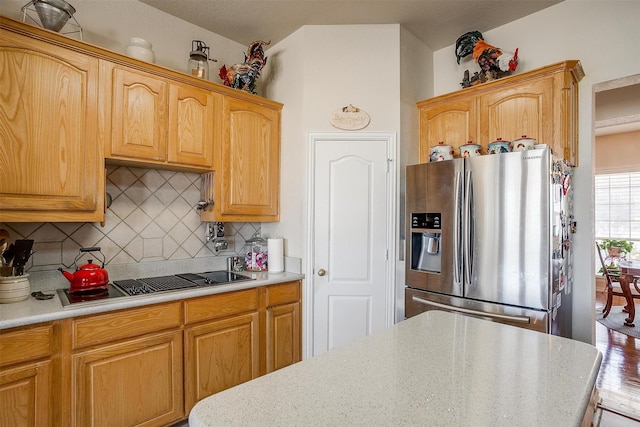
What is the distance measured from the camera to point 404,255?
8.35 ft

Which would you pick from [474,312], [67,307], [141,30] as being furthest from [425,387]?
[141,30]

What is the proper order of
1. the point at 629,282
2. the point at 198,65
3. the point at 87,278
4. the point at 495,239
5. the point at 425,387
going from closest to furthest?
the point at 425,387 → the point at 87,278 → the point at 495,239 → the point at 198,65 → the point at 629,282

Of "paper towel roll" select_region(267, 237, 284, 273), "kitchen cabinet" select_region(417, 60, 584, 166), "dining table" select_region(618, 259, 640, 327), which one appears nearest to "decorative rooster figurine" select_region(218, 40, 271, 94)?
"paper towel roll" select_region(267, 237, 284, 273)

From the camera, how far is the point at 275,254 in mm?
2729

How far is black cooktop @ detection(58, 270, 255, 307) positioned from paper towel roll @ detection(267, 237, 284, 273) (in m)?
0.28

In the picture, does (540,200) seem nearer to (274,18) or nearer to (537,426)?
(537,426)

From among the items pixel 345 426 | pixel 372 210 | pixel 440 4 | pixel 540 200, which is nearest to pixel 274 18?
pixel 440 4

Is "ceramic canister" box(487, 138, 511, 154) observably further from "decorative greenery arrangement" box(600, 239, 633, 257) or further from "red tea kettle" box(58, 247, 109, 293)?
"decorative greenery arrangement" box(600, 239, 633, 257)

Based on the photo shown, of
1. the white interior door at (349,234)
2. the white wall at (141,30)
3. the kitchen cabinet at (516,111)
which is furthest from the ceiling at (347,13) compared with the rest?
the white interior door at (349,234)

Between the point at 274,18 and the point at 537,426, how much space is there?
2.87m

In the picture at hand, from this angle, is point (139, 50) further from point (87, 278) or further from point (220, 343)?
point (220, 343)

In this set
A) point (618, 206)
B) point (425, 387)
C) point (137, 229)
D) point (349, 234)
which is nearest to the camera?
point (425, 387)

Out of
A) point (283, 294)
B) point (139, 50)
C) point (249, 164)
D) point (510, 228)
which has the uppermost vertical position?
point (139, 50)

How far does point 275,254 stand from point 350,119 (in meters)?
1.24
